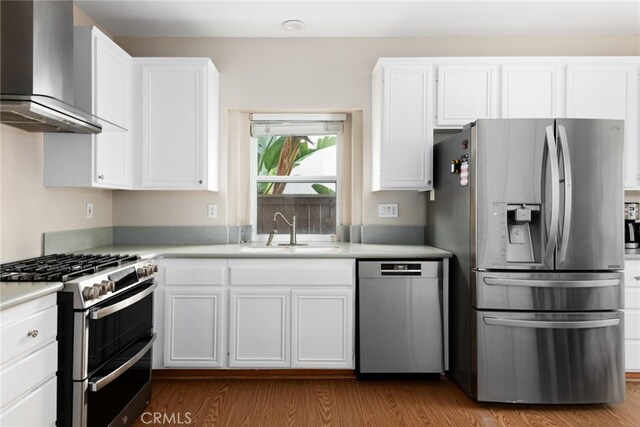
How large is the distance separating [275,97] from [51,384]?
2441 mm

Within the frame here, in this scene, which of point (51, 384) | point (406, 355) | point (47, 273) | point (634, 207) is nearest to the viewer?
point (51, 384)

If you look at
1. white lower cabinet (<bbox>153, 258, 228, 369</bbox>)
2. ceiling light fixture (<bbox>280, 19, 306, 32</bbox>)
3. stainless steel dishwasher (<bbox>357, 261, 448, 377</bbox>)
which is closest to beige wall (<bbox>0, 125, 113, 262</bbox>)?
white lower cabinet (<bbox>153, 258, 228, 369</bbox>)

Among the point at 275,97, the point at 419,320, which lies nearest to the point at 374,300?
the point at 419,320

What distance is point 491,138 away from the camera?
2410mm

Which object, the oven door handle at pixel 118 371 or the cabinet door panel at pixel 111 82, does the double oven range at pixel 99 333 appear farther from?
the cabinet door panel at pixel 111 82

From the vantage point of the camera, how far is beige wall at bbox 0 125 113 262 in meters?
2.17

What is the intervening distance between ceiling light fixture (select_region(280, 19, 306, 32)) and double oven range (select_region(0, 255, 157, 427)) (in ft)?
6.48

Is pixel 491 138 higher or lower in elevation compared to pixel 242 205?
higher

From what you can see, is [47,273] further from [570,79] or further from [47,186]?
[570,79]

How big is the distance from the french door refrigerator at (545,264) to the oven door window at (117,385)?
187 cm

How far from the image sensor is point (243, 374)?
9.21ft

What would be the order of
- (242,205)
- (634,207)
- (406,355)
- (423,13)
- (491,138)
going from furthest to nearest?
1. (242,205)
2. (634,207)
3. (423,13)
4. (406,355)
5. (491,138)

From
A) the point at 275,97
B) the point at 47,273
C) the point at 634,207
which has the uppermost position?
the point at 275,97

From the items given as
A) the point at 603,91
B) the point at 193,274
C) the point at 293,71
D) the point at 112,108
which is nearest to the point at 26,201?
the point at 112,108
